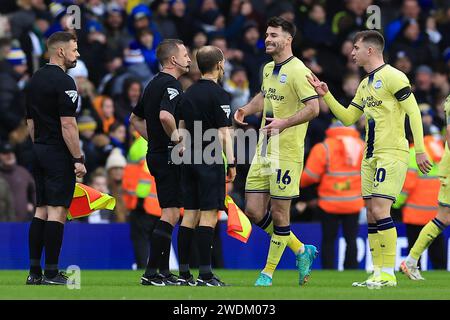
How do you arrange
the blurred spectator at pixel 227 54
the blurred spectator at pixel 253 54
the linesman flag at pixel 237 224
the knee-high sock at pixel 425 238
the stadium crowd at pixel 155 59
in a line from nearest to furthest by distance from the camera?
1. the linesman flag at pixel 237 224
2. the knee-high sock at pixel 425 238
3. the stadium crowd at pixel 155 59
4. the blurred spectator at pixel 227 54
5. the blurred spectator at pixel 253 54

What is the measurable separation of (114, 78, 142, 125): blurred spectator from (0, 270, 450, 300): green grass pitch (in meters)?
5.14

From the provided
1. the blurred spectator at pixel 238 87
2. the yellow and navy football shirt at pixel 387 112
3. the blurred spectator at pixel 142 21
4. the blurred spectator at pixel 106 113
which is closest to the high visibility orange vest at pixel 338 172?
the blurred spectator at pixel 238 87

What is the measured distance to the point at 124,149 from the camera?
63.7ft

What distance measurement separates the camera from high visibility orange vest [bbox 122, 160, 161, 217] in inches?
677

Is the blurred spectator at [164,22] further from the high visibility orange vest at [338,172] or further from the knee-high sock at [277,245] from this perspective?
the knee-high sock at [277,245]

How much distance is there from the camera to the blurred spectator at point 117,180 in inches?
733

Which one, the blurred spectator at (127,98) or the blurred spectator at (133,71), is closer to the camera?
the blurred spectator at (127,98)

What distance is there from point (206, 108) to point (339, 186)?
5.46m

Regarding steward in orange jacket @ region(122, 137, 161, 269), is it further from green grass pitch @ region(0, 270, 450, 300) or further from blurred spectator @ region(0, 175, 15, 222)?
green grass pitch @ region(0, 270, 450, 300)

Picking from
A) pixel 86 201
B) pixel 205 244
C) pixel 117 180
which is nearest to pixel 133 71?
pixel 117 180

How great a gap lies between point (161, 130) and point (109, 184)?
232 inches

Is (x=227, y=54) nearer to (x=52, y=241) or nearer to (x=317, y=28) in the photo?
(x=317, y=28)

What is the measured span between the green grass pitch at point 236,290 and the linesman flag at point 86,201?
806 mm
